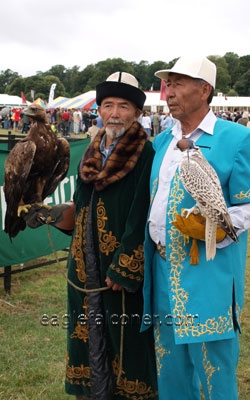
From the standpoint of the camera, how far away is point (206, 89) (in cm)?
243

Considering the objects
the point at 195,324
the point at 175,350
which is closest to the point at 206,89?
the point at 195,324

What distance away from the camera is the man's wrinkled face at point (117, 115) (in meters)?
2.71

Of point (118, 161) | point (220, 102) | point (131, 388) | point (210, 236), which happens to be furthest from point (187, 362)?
point (220, 102)

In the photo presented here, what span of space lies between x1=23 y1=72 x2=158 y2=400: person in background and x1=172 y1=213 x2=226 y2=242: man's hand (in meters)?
0.44

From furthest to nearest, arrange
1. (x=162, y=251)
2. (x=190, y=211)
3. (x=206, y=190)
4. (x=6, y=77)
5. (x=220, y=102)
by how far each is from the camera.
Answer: (x=6, y=77) → (x=220, y=102) → (x=162, y=251) → (x=190, y=211) → (x=206, y=190)

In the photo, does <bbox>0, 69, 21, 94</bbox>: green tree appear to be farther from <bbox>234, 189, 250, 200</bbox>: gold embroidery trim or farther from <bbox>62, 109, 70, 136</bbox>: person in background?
<bbox>234, 189, 250, 200</bbox>: gold embroidery trim

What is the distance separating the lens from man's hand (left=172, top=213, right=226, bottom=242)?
2238 mm

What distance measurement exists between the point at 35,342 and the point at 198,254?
2.55 m

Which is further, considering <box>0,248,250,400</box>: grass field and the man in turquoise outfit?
Result: <box>0,248,250,400</box>: grass field

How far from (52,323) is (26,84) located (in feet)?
277

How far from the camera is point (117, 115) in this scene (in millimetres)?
2709

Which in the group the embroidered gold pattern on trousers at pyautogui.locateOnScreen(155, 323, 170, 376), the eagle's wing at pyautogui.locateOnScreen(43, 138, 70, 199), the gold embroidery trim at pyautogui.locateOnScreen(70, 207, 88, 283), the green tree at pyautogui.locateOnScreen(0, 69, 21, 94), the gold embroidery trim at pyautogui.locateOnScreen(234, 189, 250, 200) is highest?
the gold embroidery trim at pyautogui.locateOnScreen(234, 189, 250, 200)

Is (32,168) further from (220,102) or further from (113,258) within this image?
(220,102)

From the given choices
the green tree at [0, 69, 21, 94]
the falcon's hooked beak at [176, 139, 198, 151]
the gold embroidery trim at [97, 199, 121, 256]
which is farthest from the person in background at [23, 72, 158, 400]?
the green tree at [0, 69, 21, 94]
